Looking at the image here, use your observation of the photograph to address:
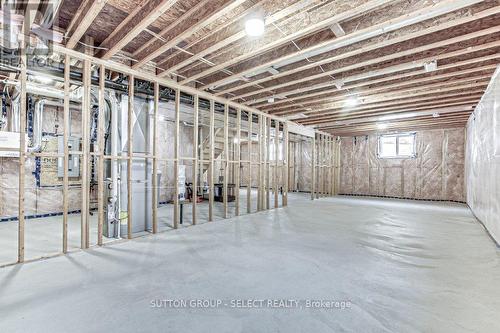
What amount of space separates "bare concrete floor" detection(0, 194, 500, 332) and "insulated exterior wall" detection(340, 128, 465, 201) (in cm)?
587

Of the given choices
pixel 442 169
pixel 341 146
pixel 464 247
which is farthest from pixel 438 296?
pixel 341 146

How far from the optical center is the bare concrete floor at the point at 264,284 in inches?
69.9

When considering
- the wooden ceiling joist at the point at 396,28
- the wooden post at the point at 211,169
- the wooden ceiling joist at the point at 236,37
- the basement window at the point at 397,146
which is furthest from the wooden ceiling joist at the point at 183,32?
the basement window at the point at 397,146

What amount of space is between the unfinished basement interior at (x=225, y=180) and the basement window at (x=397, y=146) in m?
3.56

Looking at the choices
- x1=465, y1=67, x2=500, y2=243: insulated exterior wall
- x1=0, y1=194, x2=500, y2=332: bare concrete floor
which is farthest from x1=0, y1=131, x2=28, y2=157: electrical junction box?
x1=465, y1=67, x2=500, y2=243: insulated exterior wall

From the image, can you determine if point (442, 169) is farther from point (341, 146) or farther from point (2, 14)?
point (2, 14)

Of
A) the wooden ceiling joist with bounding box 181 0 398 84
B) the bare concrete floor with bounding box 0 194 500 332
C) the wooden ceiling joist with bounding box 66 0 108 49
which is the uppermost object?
the wooden ceiling joist with bounding box 66 0 108 49

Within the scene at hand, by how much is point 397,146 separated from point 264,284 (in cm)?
973

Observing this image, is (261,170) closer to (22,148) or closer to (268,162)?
(268,162)

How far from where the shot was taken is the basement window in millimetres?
9547

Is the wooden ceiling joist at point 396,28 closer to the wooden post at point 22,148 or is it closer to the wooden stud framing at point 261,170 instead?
the wooden stud framing at point 261,170

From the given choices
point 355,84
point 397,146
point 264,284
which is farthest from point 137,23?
point 397,146

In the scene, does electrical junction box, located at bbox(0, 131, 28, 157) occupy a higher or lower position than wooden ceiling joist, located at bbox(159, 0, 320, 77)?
lower

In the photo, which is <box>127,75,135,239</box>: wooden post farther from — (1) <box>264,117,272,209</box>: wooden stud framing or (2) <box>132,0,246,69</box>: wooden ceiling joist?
(1) <box>264,117,272,209</box>: wooden stud framing
